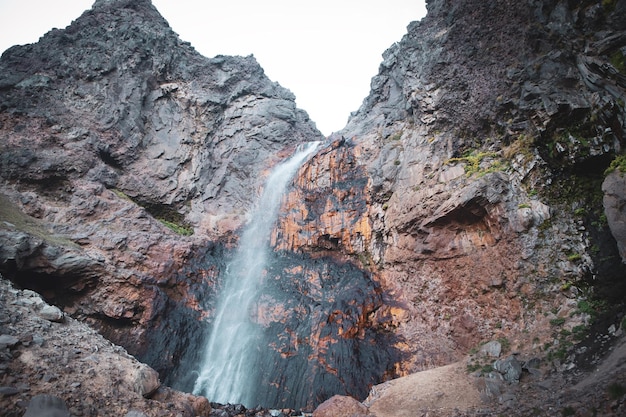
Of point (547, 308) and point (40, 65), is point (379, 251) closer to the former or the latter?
point (547, 308)

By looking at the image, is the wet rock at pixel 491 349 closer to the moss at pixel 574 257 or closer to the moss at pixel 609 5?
the moss at pixel 574 257

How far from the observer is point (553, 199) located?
12289 millimetres

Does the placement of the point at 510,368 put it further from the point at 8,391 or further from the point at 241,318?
the point at 241,318

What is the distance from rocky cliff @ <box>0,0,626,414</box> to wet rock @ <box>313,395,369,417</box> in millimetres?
2365

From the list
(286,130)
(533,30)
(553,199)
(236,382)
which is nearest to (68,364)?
(236,382)

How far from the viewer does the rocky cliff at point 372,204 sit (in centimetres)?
1122

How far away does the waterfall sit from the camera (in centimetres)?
1470

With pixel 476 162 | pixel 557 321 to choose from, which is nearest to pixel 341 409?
pixel 557 321

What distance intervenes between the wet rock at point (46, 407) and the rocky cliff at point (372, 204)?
8682 mm

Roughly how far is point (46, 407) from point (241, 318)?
11524 mm

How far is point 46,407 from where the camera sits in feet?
21.3

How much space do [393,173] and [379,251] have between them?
481cm

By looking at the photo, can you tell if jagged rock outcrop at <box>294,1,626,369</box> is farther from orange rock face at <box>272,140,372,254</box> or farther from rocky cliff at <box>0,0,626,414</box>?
orange rock face at <box>272,140,372,254</box>

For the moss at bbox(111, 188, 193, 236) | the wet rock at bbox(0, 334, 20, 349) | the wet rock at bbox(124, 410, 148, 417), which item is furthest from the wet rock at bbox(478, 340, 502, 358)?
the moss at bbox(111, 188, 193, 236)
